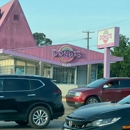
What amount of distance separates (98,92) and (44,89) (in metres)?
6.62

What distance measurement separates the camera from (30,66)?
3966cm

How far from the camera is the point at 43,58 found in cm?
3606

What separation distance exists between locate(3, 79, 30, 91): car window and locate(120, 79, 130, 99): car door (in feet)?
26.2

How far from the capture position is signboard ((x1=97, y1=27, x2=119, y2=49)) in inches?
1200

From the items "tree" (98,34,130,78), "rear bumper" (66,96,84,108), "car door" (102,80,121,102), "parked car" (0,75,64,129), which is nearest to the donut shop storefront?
"rear bumper" (66,96,84,108)

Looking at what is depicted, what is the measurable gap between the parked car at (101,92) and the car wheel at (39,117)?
6.14 metres

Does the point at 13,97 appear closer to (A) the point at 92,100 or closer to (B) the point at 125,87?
(A) the point at 92,100

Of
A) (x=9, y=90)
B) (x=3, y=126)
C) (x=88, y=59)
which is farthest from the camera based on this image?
(x=88, y=59)

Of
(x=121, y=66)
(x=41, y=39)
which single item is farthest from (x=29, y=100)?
(x=41, y=39)

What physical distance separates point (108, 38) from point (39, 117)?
2008 cm

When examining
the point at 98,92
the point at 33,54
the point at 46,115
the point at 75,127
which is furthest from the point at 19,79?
the point at 33,54

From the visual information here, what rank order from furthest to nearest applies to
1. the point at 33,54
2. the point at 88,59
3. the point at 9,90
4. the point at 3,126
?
the point at 88,59 < the point at 33,54 < the point at 3,126 < the point at 9,90

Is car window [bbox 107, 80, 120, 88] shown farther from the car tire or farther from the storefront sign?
the storefront sign

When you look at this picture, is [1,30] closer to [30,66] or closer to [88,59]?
[30,66]
